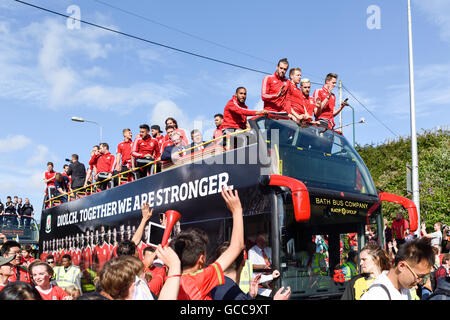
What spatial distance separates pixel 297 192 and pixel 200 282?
2.99 m

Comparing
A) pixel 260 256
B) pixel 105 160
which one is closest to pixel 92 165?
pixel 105 160

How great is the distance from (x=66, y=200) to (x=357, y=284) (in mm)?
11274

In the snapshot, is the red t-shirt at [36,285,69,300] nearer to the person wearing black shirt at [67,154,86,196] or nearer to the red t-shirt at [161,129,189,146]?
the red t-shirt at [161,129,189,146]

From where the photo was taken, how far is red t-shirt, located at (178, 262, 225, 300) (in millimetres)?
2982

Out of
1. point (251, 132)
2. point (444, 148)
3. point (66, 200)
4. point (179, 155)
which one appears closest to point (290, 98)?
point (251, 132)

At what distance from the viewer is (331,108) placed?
8.59 m

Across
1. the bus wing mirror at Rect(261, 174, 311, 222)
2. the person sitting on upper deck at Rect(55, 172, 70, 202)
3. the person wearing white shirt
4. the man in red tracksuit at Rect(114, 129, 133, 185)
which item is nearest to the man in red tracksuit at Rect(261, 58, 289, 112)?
the bus wing mirror at Rect(261, 174, 311, 222)

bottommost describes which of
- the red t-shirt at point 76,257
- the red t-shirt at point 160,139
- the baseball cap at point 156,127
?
the red t-shirt at point 76,257

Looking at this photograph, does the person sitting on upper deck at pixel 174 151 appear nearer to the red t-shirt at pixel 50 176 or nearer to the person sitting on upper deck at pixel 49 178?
the person sitting on upper deck at pixel 49 178

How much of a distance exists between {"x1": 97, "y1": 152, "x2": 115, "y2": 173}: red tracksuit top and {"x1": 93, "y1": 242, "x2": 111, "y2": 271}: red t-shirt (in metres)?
3.03

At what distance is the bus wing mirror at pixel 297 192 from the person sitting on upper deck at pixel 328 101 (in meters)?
2.55

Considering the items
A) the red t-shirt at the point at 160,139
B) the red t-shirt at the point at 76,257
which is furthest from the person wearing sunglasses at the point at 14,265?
the red t-shirt at the point at 76,257

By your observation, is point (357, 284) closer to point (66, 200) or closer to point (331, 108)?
point (331, 108)

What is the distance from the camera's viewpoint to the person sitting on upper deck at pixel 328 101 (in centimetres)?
843
